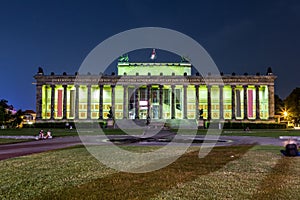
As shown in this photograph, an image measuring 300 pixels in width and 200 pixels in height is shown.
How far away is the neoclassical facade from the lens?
9900 cm

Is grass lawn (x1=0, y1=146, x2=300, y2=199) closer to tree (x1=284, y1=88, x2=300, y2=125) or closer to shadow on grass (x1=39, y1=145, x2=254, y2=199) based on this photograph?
shadow on grass (x1=39, y1=145, x2=254, y2=199)

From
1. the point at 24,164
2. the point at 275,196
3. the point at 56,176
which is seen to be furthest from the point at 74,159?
the point at 275,196

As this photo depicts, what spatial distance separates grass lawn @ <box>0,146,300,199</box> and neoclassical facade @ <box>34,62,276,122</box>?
84.4m

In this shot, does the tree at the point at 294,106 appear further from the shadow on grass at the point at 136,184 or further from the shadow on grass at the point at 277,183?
the shadow on grass at the point at 136,184

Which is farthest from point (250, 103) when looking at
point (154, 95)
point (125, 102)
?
point (125, 102)

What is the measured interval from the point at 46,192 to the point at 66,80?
92.9 metres

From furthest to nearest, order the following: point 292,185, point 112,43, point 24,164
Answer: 1. point 112,43
2. point 24,164
3. point 292,185

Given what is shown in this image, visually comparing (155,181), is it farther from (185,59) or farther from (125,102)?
(185,59)

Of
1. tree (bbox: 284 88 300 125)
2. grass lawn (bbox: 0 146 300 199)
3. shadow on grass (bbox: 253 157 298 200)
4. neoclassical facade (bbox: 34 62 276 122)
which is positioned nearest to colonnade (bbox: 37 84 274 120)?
neoclassical facade (bbox: 34 62 276 122)

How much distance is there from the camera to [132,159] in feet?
A: 54.9

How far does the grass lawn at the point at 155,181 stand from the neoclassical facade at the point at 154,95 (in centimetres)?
8438

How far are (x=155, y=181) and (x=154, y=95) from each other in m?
93.6

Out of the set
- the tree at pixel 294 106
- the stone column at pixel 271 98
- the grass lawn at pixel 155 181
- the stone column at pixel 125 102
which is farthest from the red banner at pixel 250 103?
the grass lawn at pixel 155 181

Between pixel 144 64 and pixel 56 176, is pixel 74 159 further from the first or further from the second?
pixel 144 64
